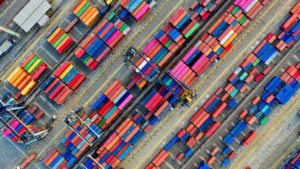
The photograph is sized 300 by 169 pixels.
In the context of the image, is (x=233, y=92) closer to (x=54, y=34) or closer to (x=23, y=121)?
(x=54, y=34)

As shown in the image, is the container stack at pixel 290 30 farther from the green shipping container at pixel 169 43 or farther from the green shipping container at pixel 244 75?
the green shipping container at pixel 169 43

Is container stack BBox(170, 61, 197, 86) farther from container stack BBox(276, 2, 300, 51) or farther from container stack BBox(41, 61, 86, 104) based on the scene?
container stack BBox(41, 61, 86, 104)

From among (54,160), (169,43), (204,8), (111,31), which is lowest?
(54,160)

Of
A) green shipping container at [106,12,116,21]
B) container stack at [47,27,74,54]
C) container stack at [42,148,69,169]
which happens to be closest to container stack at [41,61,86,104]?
container stack at [47,27,74,54]

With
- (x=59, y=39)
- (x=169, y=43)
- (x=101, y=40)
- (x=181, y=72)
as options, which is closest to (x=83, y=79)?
(x=101, y=40)

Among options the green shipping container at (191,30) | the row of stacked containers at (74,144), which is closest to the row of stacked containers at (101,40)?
the green shipping container at (191,30)

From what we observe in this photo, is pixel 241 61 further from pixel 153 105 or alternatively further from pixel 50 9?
pixel 50 9

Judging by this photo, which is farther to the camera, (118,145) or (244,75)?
(118,145)

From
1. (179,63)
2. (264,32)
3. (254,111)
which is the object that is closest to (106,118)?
(179,63)
